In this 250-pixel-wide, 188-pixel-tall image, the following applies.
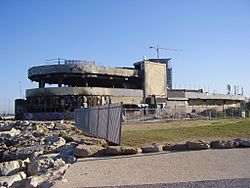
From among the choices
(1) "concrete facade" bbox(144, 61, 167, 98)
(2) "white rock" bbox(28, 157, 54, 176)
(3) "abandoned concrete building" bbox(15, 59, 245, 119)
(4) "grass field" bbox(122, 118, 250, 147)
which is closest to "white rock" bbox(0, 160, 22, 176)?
(2) "white rock" bbox(28, 157, 54, 176)

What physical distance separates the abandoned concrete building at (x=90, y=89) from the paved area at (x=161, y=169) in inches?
2068

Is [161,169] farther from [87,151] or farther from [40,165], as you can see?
[40,165]

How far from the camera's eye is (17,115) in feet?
257

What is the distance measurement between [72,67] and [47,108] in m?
8.48

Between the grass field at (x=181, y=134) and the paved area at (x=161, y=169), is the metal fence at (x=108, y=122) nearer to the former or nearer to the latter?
the grass field at (x=181, y=134)

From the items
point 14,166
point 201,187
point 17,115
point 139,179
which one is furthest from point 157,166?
point 17,115

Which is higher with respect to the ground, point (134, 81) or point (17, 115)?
point (134, 81)

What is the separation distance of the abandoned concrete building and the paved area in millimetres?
52516

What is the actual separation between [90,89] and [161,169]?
61.6 meters

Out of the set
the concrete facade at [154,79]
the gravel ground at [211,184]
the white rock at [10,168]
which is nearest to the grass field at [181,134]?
the white rock at [10,168]

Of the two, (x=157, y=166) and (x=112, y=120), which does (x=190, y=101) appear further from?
(x=157, y=166)

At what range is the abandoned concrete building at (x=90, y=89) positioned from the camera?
71812 millimetres

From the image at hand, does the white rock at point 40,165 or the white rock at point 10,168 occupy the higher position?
the white rock at point 40,165

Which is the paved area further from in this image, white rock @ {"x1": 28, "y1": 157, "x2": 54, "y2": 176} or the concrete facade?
the concrete facade
